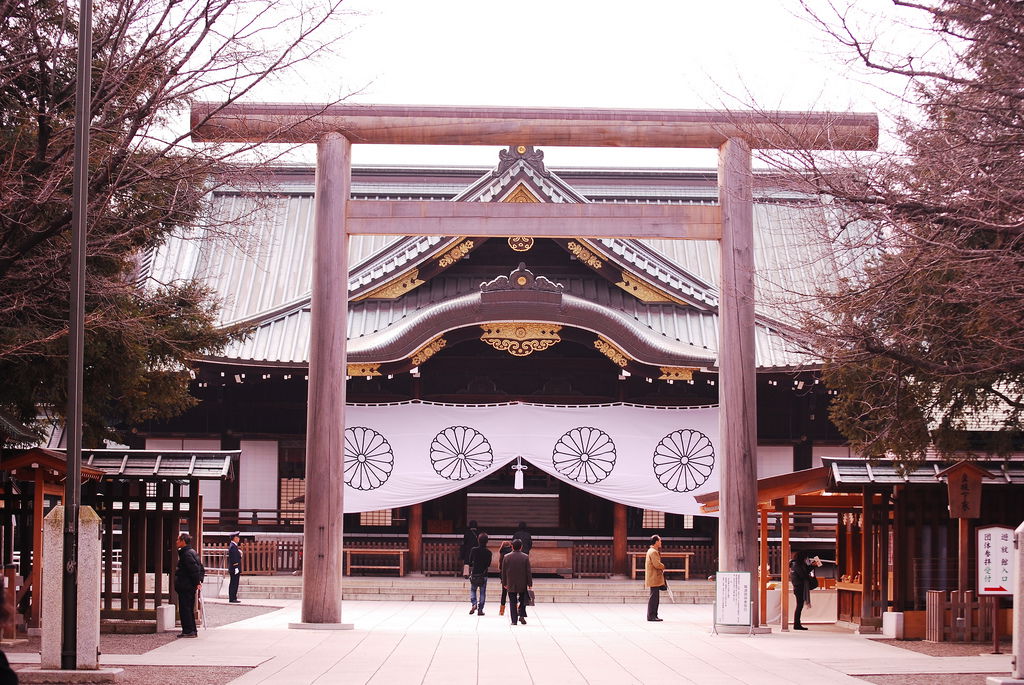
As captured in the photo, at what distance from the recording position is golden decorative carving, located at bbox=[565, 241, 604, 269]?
25.7 metres

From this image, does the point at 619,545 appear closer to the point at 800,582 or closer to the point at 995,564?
the point at 800,582

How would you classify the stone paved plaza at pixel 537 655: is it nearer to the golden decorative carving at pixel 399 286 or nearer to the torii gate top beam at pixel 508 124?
the torii gate top beam at pixel 508 124

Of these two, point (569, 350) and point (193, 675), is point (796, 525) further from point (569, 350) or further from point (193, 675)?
point (193, 675)

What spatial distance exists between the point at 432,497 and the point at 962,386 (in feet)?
39.1

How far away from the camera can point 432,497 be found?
24875 millimetres

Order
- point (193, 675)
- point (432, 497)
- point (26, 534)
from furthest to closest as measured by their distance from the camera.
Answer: point (432, 497) < point (26, 534) < point (193, 675)

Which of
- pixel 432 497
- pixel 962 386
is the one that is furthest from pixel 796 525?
pixel 962 386

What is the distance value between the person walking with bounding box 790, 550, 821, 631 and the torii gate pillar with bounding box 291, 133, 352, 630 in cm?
667

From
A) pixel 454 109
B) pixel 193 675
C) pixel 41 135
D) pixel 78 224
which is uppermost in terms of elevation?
pixel 454 109

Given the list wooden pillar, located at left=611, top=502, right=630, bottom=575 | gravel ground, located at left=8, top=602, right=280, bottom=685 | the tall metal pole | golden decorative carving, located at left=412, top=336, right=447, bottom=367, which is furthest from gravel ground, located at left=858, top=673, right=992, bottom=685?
golden decorative carving, located at left=412, top=336, right=447, bottom=367

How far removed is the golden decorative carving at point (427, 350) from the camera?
82.3 feet

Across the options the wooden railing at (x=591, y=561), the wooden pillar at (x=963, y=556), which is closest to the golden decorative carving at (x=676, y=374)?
the wooden railing at (x=591, y=561)

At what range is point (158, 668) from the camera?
1327 centimetres

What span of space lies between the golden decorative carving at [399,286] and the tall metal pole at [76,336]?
14.1 metres
